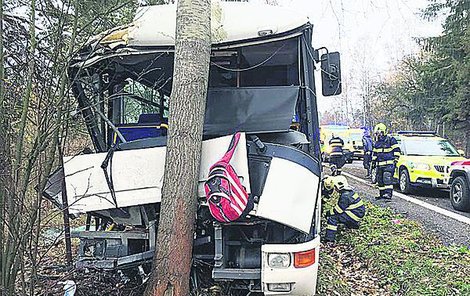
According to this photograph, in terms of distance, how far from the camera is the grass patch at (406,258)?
5.51 m

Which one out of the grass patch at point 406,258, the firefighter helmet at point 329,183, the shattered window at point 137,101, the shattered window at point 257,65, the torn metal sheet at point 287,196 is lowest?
the grass patch at point 406,258

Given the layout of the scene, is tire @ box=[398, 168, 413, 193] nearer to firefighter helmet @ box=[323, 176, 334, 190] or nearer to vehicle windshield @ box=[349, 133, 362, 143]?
firefighter helmet @ box=[323, 176, 334, 190]

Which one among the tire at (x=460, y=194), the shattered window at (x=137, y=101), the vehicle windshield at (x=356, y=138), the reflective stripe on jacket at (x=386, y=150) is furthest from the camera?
the vehicle windshield at (x=356, y=138)

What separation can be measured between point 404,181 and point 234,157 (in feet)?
31.9

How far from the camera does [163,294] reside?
379cm

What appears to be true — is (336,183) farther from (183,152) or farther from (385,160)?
(183,152)

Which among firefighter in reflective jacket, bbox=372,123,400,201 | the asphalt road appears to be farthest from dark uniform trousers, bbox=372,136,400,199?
the asphalt road

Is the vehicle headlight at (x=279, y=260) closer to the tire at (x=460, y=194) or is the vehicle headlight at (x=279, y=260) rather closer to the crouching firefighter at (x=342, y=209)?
the crouching firefighter at (x=342, y=209)

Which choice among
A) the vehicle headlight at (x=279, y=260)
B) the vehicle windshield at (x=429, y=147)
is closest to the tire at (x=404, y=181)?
the vehicle windshield at (x=429, y=147)

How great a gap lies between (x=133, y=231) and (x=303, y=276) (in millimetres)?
1486

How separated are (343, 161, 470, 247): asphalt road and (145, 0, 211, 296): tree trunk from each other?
4.75 metres

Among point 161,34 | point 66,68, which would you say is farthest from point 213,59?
point 66,68

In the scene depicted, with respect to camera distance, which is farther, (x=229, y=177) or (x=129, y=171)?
(x=129, y=171)

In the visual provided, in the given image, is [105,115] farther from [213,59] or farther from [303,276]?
[303,276]
